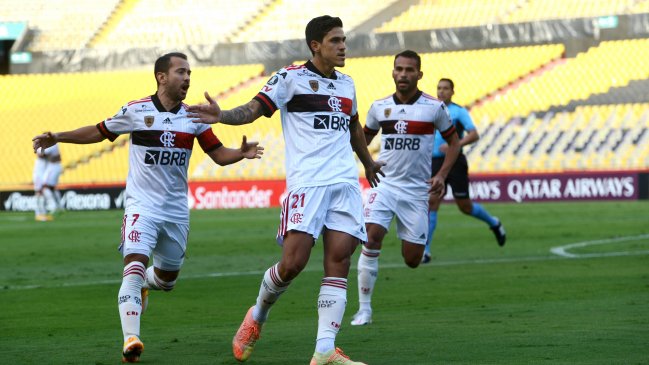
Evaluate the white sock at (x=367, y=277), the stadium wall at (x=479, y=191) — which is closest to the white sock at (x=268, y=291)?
the white sock at (x=367, y=277)

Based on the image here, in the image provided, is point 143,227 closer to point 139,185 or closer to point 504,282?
point 139,185

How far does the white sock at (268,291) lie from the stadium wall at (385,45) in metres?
27.3

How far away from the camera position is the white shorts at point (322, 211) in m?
7.21

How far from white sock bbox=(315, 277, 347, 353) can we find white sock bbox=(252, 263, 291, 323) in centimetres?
39

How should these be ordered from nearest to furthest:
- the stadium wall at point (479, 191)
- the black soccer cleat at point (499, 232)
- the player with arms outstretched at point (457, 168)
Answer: the player with arms outstretched at point (457, 168)
the black soccer cleat at point (499, 232)
the stadium wall at point (479, 191)

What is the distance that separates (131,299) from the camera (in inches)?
303

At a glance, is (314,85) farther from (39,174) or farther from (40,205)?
(39,174)

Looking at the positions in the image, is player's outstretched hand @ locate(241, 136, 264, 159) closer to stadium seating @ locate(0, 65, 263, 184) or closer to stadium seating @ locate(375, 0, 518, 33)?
stadium seating @ locate(375, 0, 518, 33)

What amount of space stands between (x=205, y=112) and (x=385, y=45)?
30.6 metres

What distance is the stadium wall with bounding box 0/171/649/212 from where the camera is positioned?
2942cm

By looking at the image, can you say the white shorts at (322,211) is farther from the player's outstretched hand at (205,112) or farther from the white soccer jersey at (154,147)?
the white soccer jersey at (154,147)

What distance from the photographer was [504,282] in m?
12.4

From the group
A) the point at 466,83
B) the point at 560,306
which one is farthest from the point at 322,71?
the point at 466,83

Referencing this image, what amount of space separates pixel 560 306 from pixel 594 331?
1.84 metres
